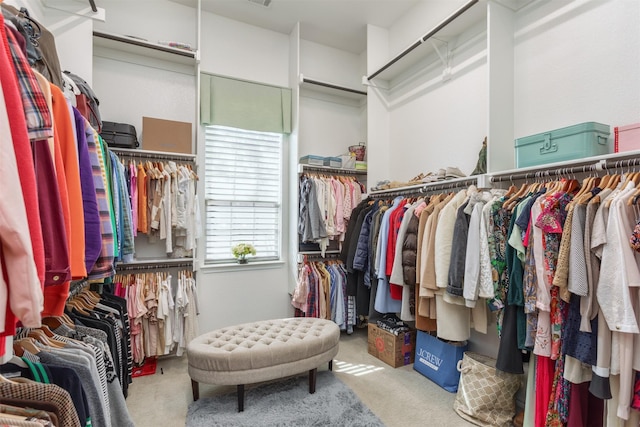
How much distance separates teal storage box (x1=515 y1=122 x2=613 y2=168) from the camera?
1.77m

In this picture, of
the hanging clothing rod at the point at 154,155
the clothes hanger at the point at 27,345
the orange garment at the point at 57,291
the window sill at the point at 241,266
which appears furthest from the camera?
the window sill at the point at 241,266

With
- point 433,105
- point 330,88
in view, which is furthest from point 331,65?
point 433,105

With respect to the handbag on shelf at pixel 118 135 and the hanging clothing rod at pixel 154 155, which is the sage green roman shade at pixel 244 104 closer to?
the hanging clothing rod at pixel 154 155

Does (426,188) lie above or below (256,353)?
above

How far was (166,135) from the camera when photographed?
2.97 meters

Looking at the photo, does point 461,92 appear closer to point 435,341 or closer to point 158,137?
point 435,341

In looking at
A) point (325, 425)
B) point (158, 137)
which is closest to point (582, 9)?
point (325, 425)

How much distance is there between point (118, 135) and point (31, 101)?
88.0 inches

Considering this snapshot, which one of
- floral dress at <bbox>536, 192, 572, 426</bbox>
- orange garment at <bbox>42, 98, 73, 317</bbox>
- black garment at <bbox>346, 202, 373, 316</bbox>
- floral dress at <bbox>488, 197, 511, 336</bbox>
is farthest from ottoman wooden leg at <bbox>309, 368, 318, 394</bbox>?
orange garment at <bbox>42, 98, 73, 317</bbox>

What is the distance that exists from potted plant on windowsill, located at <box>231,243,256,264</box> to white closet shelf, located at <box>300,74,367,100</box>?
1.96 m

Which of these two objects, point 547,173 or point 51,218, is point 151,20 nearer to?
point 51,218

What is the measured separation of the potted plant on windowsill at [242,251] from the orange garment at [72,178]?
234 cm

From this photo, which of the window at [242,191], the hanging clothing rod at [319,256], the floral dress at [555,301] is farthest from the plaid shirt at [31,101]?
the hanging clothing rod at [319,256]

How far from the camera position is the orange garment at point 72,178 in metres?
1.06
